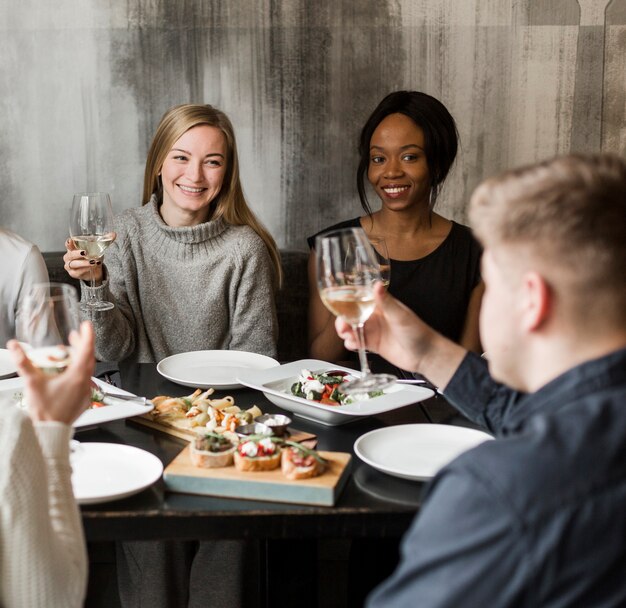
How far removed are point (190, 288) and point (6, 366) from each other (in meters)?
0.84

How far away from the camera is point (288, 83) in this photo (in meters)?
3.55

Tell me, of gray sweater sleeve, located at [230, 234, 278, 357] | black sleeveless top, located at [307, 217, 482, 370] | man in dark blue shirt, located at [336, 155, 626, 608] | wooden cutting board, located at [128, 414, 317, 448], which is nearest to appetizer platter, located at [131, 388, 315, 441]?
wooden cutting board, located at [128, 414, 317, 448]

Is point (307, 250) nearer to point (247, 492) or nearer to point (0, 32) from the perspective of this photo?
point (0, 32)

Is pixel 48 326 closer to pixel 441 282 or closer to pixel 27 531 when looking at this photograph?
pixel 27 531

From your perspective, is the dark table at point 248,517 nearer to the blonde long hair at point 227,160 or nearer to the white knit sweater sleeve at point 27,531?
the white knit sweater sleeve at point 27,531

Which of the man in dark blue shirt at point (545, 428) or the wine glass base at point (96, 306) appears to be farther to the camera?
the wine glass base at point (96, 306)

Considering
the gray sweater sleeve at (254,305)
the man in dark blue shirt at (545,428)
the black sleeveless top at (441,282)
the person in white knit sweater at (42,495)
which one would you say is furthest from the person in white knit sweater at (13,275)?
the man in dark blue shirt at (545,428)

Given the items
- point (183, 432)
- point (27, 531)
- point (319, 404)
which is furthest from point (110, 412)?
point (27, 531)

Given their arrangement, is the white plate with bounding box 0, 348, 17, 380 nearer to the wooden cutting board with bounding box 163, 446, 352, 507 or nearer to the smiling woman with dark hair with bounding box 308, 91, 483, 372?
the wooden cutting board with bounding box 163, 446, 352, 507

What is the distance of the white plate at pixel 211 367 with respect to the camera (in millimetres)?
2123

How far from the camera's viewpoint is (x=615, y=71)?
3.62 m

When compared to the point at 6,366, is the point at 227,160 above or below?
above

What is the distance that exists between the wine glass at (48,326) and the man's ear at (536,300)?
736 mm

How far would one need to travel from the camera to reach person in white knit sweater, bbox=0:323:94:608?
1.15 m
